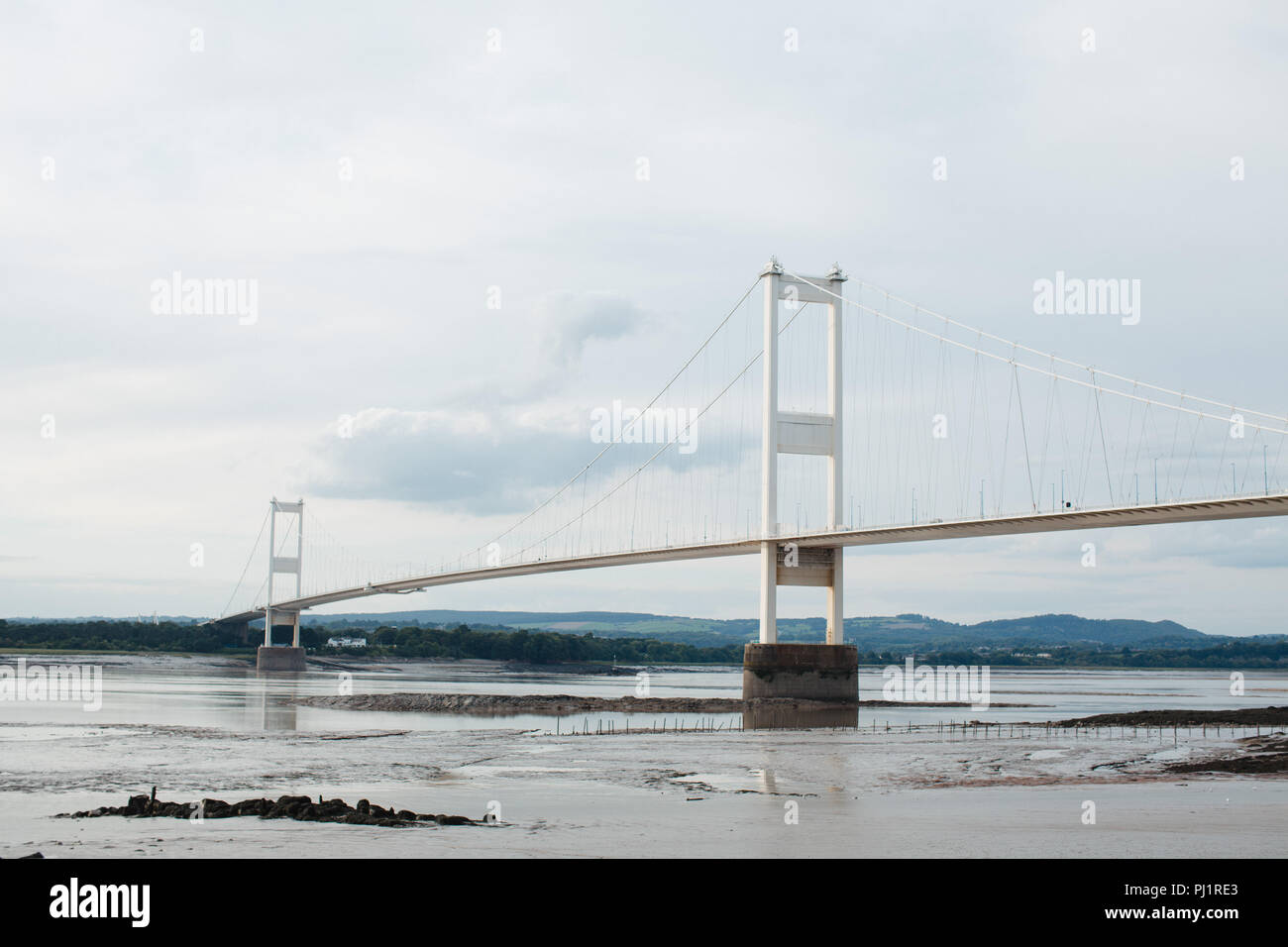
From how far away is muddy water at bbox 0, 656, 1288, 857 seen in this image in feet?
52.5

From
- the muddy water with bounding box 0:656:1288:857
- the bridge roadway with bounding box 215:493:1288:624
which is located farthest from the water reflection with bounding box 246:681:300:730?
the bridge roadway with bounding box 215:493:1288:624

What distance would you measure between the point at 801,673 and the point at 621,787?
30243 millimetres

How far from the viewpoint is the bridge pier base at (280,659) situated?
10600cm

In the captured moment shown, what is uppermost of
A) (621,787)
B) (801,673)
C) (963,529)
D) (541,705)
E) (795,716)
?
(963,529)

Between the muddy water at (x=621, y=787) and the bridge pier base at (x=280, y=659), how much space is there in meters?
61.9

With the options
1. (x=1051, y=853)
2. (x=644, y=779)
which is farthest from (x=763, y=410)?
(x=1051, y=853)

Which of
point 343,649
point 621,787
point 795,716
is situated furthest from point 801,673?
point 343,649

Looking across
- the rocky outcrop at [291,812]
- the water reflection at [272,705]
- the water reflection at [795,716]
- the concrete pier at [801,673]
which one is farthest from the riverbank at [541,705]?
the rocky outcrop at [291,812]

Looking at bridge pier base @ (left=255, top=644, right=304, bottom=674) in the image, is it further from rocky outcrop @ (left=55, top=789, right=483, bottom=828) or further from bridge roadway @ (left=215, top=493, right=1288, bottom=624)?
rocky outcrop @ (left=55, top=789, right=483, bottom=828)

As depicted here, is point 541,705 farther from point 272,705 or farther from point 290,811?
point 290,811

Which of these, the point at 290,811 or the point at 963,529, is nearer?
the point at 290,811

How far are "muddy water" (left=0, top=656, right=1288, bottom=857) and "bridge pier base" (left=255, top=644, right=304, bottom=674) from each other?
6190cm

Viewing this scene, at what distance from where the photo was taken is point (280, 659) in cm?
10712
